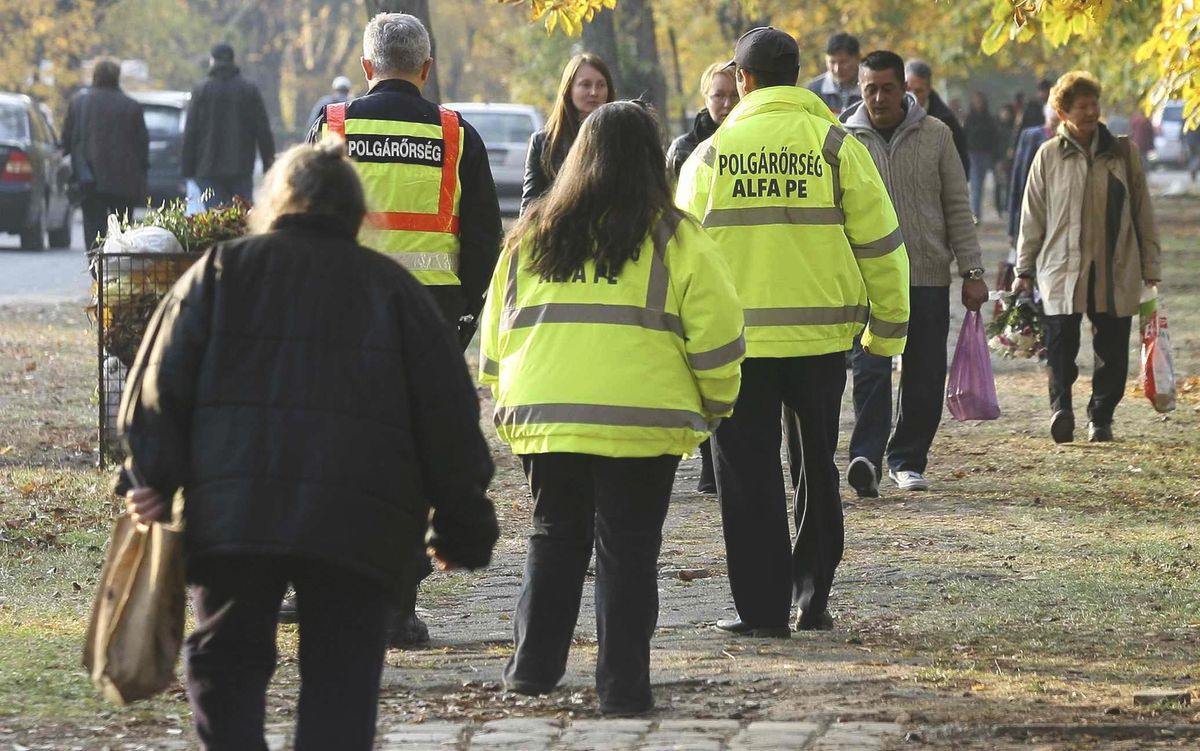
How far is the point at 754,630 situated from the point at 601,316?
5.10 ft

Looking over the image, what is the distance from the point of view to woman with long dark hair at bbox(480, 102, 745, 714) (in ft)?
19.4

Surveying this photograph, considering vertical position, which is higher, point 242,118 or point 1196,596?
point 242,118

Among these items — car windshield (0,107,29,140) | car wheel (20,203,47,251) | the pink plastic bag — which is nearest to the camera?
the pink plastic bag

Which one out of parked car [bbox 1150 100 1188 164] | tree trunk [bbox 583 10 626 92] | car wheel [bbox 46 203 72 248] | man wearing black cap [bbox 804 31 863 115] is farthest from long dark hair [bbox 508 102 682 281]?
parked car [bbox 1150 100 1188 164]

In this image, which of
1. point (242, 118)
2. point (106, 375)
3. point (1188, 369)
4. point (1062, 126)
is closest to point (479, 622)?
point (106, 375)

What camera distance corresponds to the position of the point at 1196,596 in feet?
25.6

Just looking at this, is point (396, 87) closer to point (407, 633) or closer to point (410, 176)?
point (410, 176)

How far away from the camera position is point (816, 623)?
7238mm

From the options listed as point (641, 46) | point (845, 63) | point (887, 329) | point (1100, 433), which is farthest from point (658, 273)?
point (641, 46)

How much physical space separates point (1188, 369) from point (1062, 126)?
5.43m

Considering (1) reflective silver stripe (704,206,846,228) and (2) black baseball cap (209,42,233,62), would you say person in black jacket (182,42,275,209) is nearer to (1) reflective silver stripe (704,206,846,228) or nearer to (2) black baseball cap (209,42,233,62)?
(2) black baseball cap (209,42,233,62)

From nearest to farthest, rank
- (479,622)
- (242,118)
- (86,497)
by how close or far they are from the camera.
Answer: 1. (479,622)
2. (86,497)
3. (242,118)

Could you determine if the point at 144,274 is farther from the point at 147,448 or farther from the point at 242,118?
the point at 242,118

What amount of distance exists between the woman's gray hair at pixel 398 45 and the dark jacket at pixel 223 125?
42.8 feet
